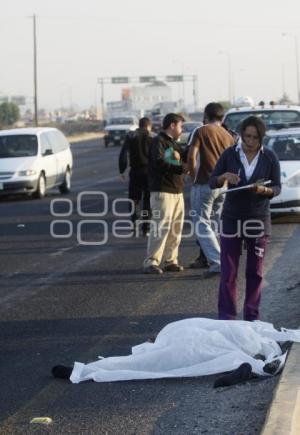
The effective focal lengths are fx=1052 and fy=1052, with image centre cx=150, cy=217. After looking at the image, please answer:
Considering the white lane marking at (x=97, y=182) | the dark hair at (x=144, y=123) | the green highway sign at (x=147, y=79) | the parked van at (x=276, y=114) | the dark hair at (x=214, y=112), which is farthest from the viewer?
the green highway sign at (x=147, y=79)

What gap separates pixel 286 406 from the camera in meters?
5.96

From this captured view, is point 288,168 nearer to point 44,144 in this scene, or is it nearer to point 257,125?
point 44,144

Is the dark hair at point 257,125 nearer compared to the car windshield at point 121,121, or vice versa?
the dark hair at point 257,125

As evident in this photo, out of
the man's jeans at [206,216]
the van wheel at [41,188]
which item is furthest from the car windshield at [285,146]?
the van wheel at [41,188]

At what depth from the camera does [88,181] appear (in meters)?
31.3

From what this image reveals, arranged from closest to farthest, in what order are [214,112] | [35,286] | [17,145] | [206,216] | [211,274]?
[214,112] < [35,286] < [206,216] < [211,274] < [17,145]

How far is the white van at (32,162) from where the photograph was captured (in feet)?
79.8

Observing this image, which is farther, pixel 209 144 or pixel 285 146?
pixel 285 146

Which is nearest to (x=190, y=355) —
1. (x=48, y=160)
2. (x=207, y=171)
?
(x=207, y=171)

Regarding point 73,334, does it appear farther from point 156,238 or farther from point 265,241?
point 156,238

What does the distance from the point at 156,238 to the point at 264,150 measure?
12.0 feet

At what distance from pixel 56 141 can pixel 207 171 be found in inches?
611

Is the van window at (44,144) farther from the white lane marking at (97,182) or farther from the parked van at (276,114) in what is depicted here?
the parked van at (276,114)

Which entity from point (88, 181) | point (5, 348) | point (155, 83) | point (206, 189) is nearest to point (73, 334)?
point (5, 348)
